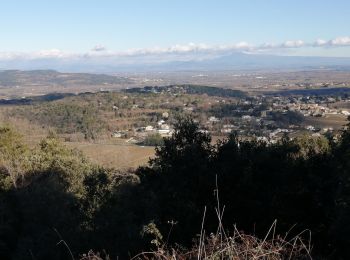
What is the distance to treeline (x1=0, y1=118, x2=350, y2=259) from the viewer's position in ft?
41.7

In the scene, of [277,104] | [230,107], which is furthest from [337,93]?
[230,107]

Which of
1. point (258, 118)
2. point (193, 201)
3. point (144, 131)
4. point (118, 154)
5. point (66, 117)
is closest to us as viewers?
point (193, 201)

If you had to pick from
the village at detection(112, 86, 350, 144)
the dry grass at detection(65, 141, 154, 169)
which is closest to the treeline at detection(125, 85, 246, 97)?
the village at detection(112, 86, 350, 144)

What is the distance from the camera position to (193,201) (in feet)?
45.7

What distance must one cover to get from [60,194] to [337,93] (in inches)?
4513

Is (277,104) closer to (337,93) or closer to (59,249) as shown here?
(337,93)

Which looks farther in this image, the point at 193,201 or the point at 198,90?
the point at 198,90

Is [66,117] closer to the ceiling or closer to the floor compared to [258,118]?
closer to the floor

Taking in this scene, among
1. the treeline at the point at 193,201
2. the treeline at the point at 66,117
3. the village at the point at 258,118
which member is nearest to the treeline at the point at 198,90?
the village at the point at 258,118

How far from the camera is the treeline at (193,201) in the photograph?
12.7 metres

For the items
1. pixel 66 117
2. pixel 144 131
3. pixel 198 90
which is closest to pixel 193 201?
pixel 144 131

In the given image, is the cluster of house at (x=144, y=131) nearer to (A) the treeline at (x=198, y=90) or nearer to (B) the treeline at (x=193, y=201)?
(A) the treeline at (x=198, y=90)

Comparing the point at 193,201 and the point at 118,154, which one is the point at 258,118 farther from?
the point at 193,201

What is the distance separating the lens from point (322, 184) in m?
14.3
